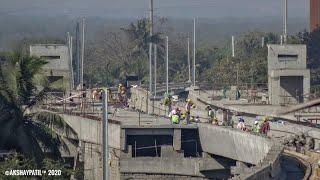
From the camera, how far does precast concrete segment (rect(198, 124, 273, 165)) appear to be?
30094mm

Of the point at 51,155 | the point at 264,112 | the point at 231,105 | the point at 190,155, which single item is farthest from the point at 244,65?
the point at 51,155

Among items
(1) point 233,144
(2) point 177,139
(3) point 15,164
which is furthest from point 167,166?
(3) point 15,164

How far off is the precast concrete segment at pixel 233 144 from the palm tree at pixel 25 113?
6511mm

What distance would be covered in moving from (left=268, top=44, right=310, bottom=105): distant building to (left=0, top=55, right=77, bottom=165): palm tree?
73.9 feet

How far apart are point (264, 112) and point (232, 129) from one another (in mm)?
8186

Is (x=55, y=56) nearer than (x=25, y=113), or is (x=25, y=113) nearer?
(x=25, y=113)

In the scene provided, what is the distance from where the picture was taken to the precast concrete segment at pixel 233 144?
98.7 feet

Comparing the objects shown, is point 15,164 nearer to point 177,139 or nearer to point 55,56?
point 177,139

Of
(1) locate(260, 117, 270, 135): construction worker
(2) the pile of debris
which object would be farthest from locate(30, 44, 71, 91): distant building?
(2) the pile of debris

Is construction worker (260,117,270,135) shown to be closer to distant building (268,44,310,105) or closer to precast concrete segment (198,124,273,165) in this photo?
precast concrete segment (198,124,273,165)

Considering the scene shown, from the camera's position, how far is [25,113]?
25594 millimetres

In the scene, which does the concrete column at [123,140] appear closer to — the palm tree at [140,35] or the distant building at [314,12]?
the palm tree at [140,35]

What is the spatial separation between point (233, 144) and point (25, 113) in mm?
9251

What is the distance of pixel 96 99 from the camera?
47969 mm
